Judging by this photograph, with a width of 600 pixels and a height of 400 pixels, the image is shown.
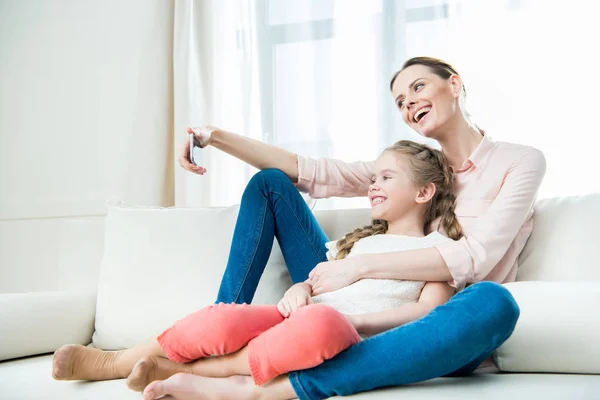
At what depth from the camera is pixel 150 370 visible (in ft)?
3.48

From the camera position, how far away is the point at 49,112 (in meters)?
2.58

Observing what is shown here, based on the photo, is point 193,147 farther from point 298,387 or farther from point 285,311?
point 298,387

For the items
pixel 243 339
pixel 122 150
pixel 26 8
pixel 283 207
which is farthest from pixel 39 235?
pixel 243 339

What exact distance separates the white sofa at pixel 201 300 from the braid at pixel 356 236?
233 millimetres

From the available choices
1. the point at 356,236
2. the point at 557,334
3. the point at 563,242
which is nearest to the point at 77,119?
the point at 356,236

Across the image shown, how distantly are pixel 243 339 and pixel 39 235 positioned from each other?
1.79 metres

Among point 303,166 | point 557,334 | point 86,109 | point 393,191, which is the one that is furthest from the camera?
point 86,109

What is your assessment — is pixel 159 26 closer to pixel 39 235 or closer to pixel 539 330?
pixel 39 235

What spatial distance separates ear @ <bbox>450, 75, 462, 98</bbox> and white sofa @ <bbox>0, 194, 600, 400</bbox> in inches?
14.7

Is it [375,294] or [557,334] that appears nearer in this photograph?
[557,334]

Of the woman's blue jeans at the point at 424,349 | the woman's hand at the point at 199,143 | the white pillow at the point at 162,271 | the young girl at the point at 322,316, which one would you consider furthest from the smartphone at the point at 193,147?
the woman's blue jeans at the point at 424,349

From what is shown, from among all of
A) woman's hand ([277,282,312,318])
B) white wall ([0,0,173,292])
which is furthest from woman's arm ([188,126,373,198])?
white wall ([0,0,173,292])

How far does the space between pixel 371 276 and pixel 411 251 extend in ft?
0.34

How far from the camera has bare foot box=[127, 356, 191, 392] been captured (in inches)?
40.6
